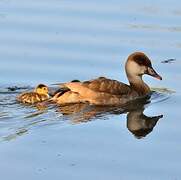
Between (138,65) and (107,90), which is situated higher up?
(138,65)

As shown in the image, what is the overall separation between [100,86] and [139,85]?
0.89 m

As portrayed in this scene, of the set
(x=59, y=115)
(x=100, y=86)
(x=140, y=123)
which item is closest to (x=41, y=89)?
(x=59, y=115)

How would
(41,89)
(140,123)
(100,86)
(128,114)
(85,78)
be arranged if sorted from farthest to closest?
(85,78), (100,86), (41,89), (128,114), (140,123)

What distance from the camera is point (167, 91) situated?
11750 millimetres

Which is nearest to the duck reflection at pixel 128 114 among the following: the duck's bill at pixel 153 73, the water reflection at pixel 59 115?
the water reflection at pixel 59 115

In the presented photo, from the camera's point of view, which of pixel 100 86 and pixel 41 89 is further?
pixel 100 86

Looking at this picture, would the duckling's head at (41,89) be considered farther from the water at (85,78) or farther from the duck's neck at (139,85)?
the duck's neck at (139,85)

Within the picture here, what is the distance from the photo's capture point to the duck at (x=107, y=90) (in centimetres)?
1132

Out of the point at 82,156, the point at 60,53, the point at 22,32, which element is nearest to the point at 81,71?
the point at 60,53

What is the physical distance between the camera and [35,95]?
1102 cm

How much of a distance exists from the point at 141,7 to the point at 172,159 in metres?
7.14

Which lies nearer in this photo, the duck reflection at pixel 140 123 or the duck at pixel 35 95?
the duck reflection at pixel 140 123

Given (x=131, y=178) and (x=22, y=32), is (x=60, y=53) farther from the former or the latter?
(x=131, y=178)

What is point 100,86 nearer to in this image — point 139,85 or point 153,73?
point 139,85
